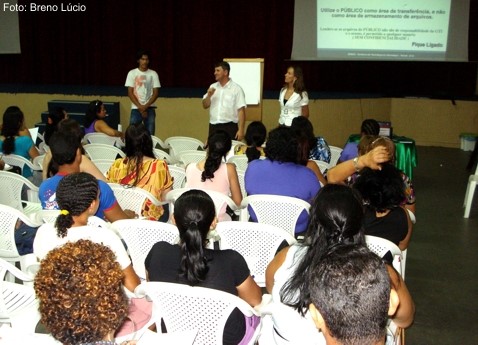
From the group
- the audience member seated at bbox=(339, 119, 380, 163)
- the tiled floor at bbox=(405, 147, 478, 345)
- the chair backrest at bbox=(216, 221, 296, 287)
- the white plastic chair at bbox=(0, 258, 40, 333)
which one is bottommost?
the tiled floor at bbox=(405, 147, 478, 345)

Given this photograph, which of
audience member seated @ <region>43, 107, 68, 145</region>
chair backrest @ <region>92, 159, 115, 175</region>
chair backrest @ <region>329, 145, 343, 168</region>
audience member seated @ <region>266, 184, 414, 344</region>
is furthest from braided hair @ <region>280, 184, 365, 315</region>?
audience member seated @ <region>43, 107, 68, 145</region>

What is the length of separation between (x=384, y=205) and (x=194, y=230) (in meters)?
1.12

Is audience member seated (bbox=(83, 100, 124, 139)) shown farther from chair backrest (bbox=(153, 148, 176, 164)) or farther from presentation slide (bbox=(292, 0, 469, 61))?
presentation slide (bbox=(292, 0, 469, 61))

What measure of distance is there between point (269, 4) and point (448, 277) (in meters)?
8.18

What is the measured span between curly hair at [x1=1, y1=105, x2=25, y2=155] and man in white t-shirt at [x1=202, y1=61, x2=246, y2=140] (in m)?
2.45

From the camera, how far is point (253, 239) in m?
3.26

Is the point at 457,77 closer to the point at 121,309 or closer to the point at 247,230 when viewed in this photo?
the point at 247,230

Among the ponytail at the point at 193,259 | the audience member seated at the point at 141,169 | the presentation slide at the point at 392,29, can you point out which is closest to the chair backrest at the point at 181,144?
the audience member seated at the point at 141,169

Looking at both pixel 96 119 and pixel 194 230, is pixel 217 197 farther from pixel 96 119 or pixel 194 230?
pixel 96 119

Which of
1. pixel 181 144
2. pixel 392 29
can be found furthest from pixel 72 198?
pixel 392 29

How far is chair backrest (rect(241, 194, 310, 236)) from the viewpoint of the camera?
12.0 ft

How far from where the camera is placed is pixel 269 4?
11656 mm

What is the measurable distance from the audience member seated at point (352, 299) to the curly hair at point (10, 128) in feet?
14.2

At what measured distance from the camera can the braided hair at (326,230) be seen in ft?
7.55
